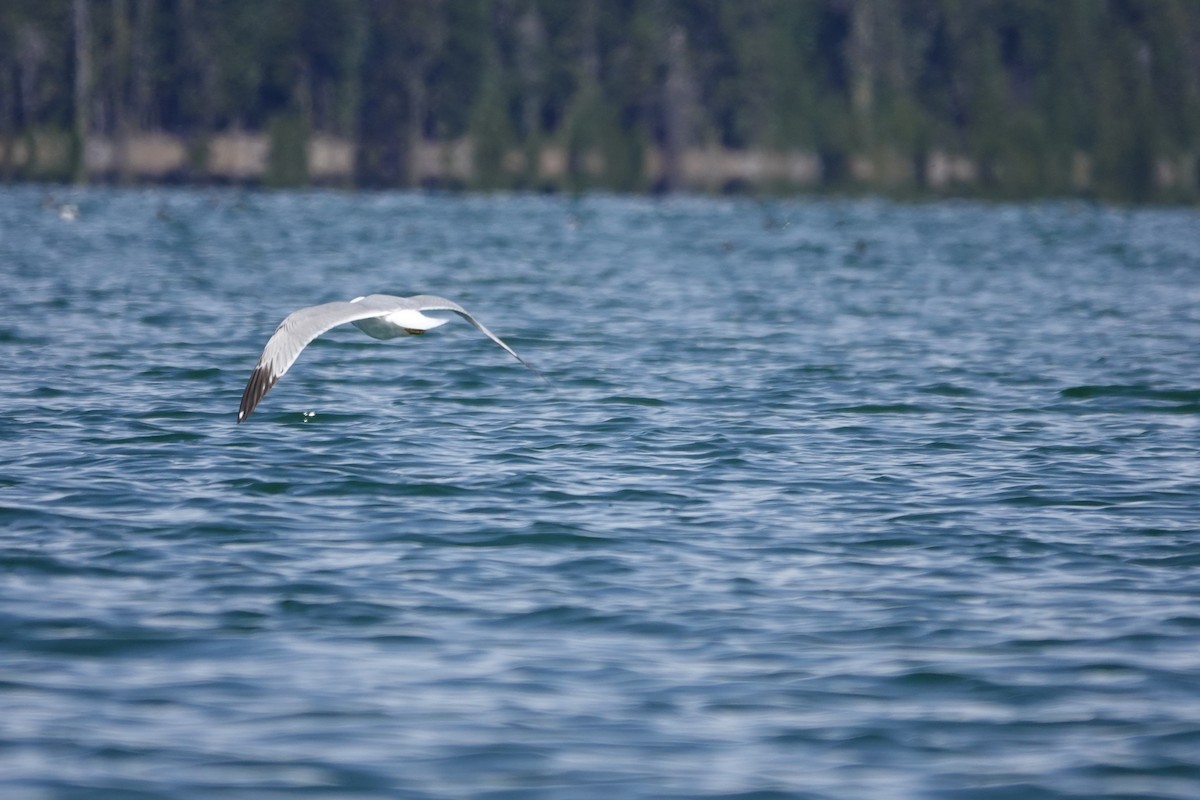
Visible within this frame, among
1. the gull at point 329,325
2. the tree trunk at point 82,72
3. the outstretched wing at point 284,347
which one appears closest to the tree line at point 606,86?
the tree trunk at point 82,72

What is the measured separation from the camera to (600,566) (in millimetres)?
11227

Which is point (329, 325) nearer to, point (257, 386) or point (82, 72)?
point (257, 386)

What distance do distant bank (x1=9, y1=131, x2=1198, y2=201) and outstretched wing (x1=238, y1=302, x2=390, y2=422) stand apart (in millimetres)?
96698

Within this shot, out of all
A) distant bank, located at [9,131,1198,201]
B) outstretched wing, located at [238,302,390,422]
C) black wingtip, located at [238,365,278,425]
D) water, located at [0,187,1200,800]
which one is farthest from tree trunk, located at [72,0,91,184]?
black wingtip, located at [238,365,278,425]

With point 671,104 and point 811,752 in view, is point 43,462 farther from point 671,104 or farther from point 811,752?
point 671,104

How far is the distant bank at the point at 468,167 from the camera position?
111438mm

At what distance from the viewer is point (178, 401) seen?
59.4 feet

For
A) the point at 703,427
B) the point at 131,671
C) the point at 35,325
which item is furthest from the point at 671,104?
the point at 131,671

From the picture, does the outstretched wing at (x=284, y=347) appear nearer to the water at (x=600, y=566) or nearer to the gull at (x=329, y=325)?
the gull at (x=329, y=325)

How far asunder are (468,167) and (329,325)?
355 ft

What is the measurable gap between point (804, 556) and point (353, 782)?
4.79m

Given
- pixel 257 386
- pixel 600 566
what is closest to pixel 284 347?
pixel 257 386

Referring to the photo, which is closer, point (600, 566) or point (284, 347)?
point (600, 566)

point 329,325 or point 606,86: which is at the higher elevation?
point 606,86
